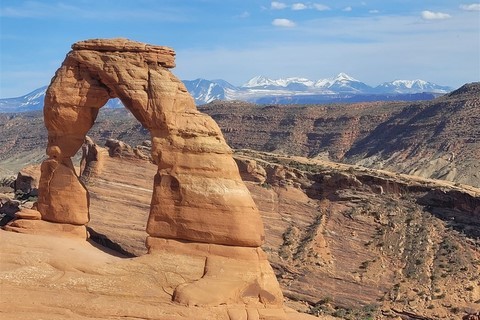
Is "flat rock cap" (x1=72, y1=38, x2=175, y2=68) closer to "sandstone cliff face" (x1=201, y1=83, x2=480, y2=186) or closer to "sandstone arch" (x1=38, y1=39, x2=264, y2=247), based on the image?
"sandstone arch" (x1=38, y1=39, x2=264, y2=247)

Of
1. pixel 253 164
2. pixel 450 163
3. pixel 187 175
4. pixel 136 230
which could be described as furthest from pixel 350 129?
pixel 187 175

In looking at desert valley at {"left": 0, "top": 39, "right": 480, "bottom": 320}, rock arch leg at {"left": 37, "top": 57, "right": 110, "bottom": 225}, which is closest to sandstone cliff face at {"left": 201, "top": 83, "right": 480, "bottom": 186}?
desert valley at {"left": 0, "top": 39, "right": 480, "bottom": 320}

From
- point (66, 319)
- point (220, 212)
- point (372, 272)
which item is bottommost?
point (372, 272)

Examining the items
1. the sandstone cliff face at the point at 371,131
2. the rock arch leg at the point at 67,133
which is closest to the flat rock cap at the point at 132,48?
the rock arch leg at the point at 67,133

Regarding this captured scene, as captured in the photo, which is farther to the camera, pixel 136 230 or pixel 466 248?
pixel 466 248

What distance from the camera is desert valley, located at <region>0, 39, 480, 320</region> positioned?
23172mm

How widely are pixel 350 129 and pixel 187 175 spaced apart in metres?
102

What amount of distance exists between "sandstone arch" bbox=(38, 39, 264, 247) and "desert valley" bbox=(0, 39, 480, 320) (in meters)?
0.05

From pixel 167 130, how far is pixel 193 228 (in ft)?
10.9

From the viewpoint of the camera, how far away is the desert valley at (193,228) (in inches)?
912

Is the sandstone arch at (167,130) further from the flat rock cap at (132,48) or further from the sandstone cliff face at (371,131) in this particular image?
the sandstone cliff face at (371,131)

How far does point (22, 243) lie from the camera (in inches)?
968

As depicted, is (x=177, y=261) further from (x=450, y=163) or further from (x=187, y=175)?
(x=450, y=163)

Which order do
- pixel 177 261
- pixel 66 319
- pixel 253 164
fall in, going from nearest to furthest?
pixel 66 319 → pixel 177 261 → pixel 253 164
